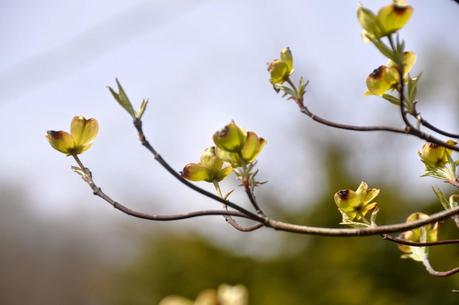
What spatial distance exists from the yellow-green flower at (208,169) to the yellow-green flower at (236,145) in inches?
1.3

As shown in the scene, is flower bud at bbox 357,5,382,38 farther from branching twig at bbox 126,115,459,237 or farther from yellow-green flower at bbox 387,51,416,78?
branching twig at bbox 126,115,459,237

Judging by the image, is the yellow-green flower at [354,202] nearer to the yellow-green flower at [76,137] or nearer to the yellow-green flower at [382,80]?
the yellow-green flower at [382,80]

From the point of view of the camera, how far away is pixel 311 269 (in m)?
3.22

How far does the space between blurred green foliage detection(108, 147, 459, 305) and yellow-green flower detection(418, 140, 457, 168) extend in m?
1.97

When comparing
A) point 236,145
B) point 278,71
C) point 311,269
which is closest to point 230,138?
point 236,145

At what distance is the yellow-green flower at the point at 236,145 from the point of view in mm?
486

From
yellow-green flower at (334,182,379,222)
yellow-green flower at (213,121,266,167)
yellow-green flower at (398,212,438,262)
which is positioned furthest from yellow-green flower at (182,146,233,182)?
yellow-green flower at (398,212,438,262)

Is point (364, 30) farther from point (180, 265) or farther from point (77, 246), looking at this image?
point (77, 246)

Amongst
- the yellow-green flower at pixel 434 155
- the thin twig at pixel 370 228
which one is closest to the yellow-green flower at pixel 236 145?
the thin twig at pixel 370 228

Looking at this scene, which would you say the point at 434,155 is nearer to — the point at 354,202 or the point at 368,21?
the point at 354,202

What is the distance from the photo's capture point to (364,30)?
47cm

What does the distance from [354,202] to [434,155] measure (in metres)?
0.13

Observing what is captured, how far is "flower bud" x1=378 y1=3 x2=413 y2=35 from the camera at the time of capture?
447 mm

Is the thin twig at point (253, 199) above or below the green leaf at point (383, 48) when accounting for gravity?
below
